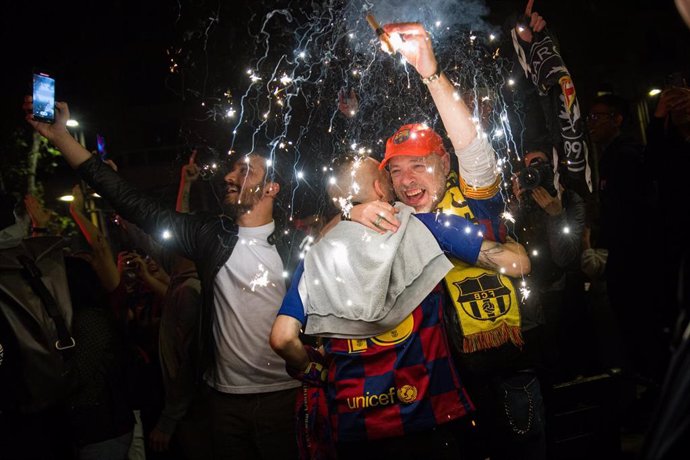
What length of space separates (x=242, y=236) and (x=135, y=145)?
28406 mm

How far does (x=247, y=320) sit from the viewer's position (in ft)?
11.7

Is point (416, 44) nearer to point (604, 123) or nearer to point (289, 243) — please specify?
point (289, 243)

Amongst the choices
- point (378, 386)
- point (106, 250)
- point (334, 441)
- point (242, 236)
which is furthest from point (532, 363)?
point (106, 250)

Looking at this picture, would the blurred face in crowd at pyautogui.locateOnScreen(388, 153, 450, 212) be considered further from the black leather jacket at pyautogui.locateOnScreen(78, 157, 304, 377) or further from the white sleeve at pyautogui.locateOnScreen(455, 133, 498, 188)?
the black leather jacket at pyautogui.locateOnScreen(78, 157, 304, 377)

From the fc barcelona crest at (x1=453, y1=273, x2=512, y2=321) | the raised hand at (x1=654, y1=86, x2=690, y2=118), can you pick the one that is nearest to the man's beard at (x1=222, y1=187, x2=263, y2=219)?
the fc barcelona crest at (x1=453, y1=273, x2=512, y2=321)

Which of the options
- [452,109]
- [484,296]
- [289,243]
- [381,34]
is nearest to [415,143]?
[452,109]

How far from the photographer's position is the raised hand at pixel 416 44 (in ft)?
9.50

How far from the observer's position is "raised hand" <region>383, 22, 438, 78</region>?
2.90 meters

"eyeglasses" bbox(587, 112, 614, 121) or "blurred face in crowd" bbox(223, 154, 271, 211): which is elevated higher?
"eyeglasses" bbox(587, 112, 614, 121)

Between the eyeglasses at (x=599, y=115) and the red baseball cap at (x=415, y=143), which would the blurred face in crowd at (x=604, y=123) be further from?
the red baseball cap at (x=415, y=143)

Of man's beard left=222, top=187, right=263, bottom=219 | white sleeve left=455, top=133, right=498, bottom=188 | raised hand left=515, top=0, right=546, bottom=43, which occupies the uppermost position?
raised hand left=515, top=0, right=546, bottom=43

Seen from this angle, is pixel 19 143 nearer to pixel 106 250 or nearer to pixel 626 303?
pixel 106 250

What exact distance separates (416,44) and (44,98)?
269cm

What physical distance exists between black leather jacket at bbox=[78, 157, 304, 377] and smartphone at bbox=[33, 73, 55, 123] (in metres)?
0.42
